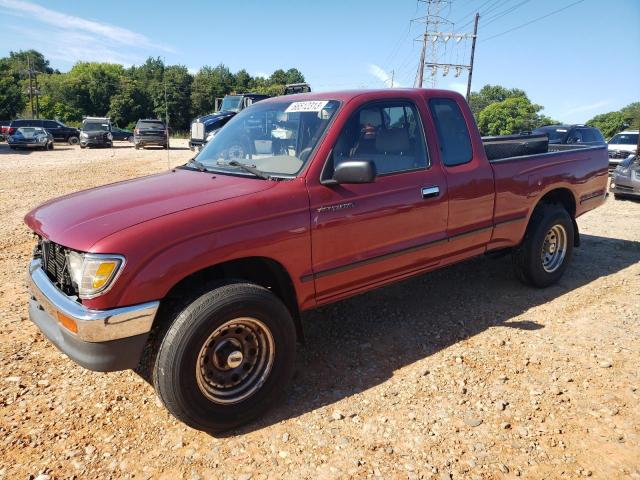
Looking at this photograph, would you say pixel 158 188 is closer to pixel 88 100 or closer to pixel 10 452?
pixel 10 452

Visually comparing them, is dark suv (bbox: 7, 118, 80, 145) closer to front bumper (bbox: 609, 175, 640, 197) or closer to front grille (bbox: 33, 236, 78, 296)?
front bumper (bbox: 609, 175, 640, 197)

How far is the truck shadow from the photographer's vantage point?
328 centimetres

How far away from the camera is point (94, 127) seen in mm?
29047

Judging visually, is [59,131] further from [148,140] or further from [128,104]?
[128,104]

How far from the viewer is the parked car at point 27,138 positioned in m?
25.4

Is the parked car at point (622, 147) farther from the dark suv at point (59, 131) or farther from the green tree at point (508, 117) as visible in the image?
the green tree at point (508, 117)

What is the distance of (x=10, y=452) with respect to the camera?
2.54m

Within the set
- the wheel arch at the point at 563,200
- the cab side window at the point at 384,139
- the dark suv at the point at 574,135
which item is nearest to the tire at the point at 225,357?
the cab side window at the point at 384,139

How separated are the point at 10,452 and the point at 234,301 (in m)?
1.46

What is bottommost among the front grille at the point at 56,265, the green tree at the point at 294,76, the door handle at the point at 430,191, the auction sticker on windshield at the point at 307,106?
the front grille at the point at 56,265

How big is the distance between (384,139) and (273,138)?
2.75 ft

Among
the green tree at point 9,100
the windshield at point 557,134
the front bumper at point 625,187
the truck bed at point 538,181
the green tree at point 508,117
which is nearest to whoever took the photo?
Result: the truck bed at point 538,181

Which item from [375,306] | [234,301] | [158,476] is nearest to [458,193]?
[375,306]

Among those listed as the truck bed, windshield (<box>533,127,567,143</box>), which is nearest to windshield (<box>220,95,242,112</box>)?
windshield (<box>533,127,567,143</box>)
